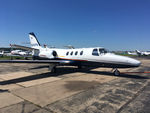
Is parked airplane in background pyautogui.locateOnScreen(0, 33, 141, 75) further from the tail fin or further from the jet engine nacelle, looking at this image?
the tail fin

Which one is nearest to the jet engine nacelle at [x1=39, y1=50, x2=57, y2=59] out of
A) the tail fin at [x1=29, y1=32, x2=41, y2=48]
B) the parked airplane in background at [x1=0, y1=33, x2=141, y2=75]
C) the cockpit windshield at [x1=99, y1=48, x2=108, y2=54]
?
the parked airplane in background at [x1=0, y1=33, x2=141, y2=75]

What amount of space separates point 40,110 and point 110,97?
120 inches

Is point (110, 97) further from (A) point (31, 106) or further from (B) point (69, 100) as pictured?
(A) point (31, 106)

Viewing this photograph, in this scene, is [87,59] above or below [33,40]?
below

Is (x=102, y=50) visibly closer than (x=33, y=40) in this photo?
A: Yes

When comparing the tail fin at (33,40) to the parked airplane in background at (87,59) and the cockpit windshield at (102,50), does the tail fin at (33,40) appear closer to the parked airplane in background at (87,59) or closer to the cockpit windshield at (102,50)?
the parked airplane in background at (87,59)

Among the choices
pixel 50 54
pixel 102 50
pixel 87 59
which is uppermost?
Answer: pixel 102 50

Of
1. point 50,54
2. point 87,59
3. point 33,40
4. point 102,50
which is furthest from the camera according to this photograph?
point 33,40

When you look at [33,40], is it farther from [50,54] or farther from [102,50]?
[102,50]

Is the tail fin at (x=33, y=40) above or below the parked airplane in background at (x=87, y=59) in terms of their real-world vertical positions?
above

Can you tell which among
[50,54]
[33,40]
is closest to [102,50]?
[50,54]

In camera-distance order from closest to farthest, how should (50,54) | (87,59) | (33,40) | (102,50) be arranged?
1. (102,50)
2. (87,59)
3. (50,54)
4. (33,40)

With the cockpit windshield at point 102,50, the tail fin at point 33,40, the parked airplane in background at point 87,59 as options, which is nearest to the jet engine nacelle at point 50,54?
the parked airplane in background at point 87,59

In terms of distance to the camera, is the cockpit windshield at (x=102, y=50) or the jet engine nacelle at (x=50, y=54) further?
the jet engine nacelle at (x=50, y=54)
